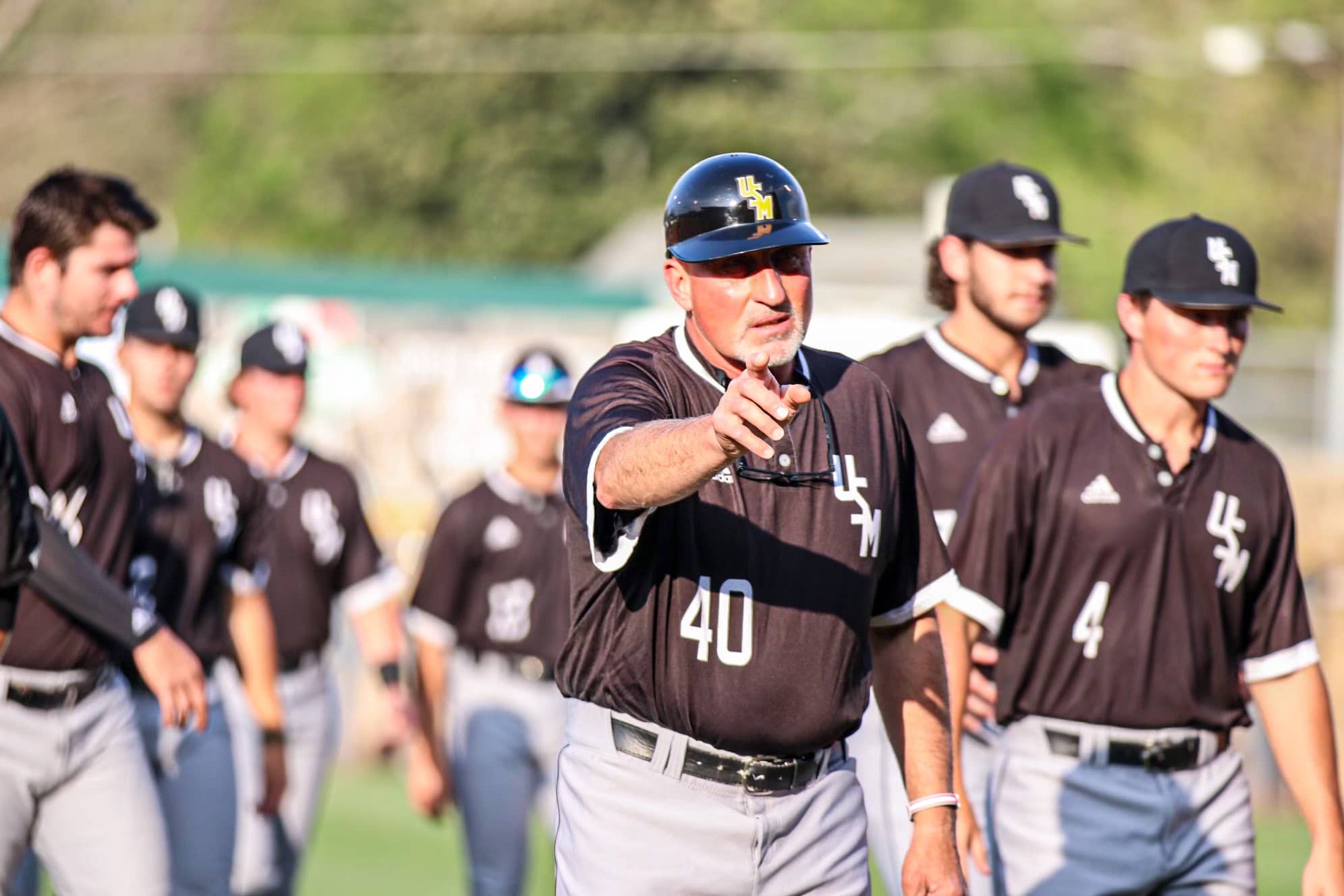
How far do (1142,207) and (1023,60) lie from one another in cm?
372

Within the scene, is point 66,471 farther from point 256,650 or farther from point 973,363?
point 973,363

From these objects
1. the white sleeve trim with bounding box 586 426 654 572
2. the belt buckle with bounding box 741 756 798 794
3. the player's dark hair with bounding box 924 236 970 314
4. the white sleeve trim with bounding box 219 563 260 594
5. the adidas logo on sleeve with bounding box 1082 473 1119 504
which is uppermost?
the player's dark hair with bounding box 924 236 970 314

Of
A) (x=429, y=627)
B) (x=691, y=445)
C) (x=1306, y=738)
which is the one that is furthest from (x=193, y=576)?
(x=691, y=445)

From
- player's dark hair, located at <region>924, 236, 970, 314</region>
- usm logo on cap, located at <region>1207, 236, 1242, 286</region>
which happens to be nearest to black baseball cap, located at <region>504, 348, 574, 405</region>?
player's dark hair, located at <region>924, 236, 970, 314</region>

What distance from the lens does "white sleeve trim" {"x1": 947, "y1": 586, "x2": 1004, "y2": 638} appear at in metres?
5.60

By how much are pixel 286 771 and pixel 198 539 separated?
1393mm

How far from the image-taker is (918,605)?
4.64 metres

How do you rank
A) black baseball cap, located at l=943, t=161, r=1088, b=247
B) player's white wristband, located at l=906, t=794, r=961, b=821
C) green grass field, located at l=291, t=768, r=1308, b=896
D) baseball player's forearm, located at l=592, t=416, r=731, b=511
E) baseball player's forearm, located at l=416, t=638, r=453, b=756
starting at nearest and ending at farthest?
baseball player's forearm, located at l=592, t=416, r=731, b=511 → player's white wristband, located at l=906, t=794, r=961, b=821 → black baseball cap, located at l=943, t=161, r=1088, b=247 → baseball player's forearm, located at l=416, t=638, r=453, b=756 → green grass field, located at l=291, t=768, r=1308, b=896

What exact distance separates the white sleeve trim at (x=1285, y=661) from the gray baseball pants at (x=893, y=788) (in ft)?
2.74

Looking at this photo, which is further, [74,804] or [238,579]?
[238,579]

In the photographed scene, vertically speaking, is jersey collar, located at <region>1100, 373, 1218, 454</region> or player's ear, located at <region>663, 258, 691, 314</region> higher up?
player's ear, located at <region>663, 258, 691, 314</region>

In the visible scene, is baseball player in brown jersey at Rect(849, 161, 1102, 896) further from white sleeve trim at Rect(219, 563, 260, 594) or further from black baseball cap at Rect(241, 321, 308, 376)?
black baseball cap at Rect(241, 321, 308, 376)

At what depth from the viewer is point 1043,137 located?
36625 mm

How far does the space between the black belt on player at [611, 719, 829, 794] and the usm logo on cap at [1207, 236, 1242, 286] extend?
2211 mm
